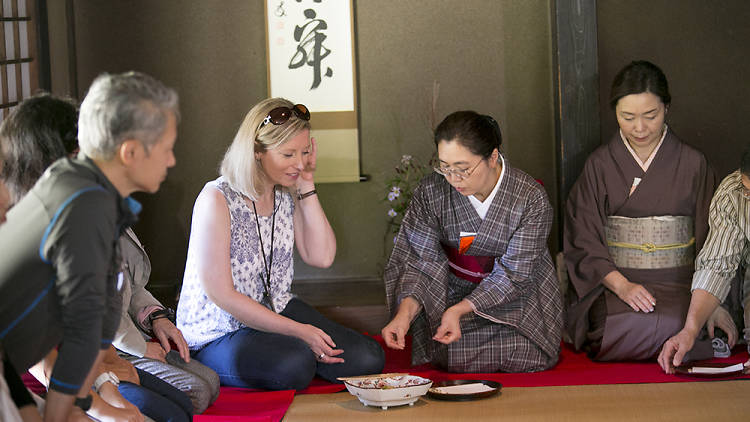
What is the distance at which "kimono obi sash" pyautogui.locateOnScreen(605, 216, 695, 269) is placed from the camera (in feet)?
12.0

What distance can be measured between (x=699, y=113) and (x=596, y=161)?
1.35 metres

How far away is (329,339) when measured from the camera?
3006mm

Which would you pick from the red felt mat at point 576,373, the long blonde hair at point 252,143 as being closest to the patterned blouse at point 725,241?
the red felt mat at point 576,373

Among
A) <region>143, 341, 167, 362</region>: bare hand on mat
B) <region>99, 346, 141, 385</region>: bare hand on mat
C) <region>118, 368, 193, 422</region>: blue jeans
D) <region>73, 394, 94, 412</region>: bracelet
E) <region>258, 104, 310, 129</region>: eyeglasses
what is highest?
<region>258, 104, 310, 129</region>: eyeglasses

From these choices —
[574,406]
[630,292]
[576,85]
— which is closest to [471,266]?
[630,292]

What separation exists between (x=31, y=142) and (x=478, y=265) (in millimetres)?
1963

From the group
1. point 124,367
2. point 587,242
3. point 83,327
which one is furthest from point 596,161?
point 83,327

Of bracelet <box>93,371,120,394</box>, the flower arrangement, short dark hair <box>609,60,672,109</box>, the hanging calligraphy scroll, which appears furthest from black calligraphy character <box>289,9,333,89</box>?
bracelet <box>93,371,120,394</box>

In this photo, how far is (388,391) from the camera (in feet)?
8.57

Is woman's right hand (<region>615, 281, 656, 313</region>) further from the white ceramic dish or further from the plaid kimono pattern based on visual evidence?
the white ceramic dish

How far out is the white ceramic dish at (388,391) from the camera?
2.62 metres

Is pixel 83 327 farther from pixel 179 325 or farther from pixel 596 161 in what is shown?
pixel 596 161

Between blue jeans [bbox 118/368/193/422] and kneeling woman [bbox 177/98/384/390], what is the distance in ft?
1.66

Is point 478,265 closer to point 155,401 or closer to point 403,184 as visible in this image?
point 403,184
